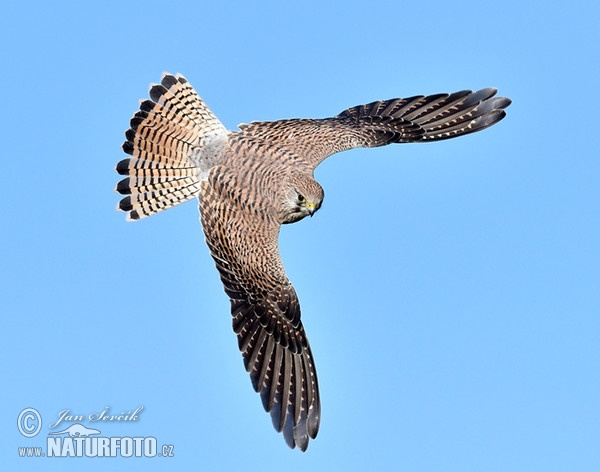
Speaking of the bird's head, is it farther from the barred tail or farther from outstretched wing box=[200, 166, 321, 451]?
the barred tail

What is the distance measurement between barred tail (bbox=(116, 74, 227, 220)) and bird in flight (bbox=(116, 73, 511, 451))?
0.01m

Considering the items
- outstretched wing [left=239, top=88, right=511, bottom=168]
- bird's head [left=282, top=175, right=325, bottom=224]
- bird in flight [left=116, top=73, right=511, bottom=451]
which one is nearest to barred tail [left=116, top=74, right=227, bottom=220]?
bird in flight [left=116, top=73, right=511, bottom=451]

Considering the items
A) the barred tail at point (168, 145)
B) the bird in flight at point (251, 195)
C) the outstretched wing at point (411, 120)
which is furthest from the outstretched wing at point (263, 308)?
the outstretched wing at point (411, 120)

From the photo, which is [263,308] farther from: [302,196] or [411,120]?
[411,120]

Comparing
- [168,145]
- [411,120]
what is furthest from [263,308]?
[411,120]

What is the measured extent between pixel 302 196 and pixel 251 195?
2.53ft

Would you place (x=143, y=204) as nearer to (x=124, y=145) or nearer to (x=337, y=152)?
(x=124, y=145)

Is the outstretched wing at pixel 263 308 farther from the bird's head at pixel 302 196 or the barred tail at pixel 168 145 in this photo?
the barred tail at pixel 168 145

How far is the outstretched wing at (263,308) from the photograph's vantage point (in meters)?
15.0

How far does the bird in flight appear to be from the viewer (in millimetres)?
14953

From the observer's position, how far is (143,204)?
16.0m

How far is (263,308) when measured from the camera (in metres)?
15.2

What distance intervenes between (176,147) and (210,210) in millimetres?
1112

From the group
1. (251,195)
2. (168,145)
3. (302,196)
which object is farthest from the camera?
(168,145)
